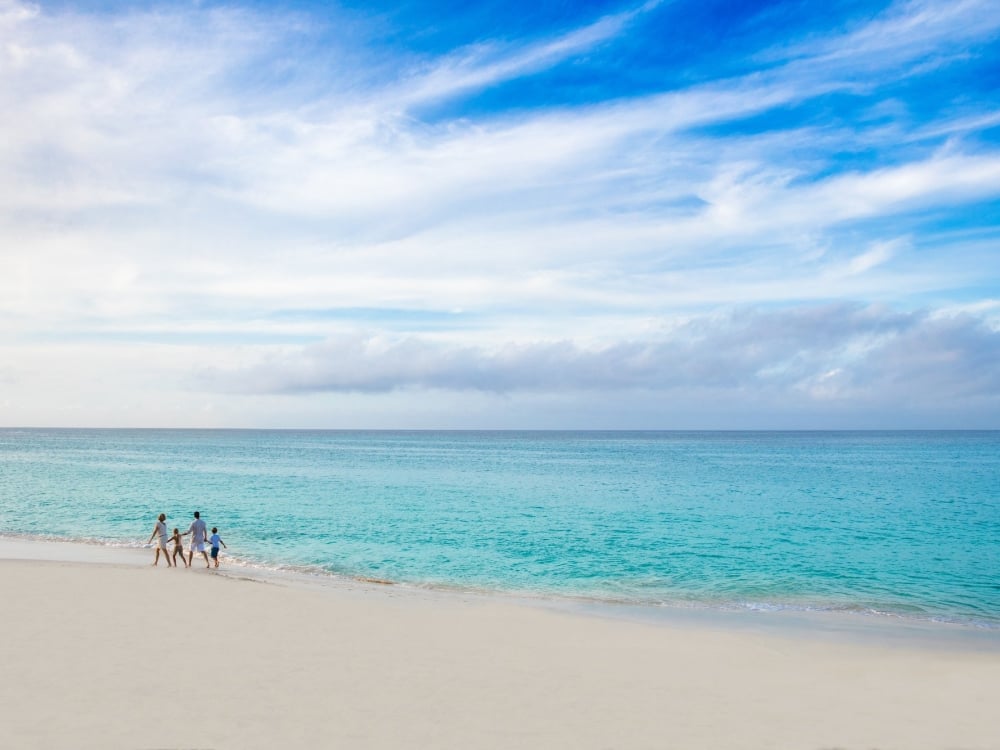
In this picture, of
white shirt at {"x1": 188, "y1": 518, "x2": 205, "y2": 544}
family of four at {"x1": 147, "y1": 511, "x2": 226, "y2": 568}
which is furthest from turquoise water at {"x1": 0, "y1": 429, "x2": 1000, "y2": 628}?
white shirt at {"x1": 188, "y1": 518, "x2": 205, "y2": 544}

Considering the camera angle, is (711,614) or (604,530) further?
(604,530)

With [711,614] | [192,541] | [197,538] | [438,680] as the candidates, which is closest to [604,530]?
[711,614]

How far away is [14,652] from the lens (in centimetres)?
1317

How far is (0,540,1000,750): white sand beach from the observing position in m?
10.4

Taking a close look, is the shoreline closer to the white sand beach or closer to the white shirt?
the white sand beach

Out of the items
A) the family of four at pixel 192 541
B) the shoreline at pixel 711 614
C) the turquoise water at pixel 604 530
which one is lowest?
the turquoise water at pixel 604 530

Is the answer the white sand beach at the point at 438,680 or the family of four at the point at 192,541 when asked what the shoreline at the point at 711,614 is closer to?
the white sand beach at the point at 438,680

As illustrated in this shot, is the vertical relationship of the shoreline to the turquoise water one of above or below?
above

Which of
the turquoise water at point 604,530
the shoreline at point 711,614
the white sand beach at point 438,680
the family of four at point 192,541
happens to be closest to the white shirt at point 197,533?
the family of four at point 192,541

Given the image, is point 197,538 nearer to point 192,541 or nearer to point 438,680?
point 192,541

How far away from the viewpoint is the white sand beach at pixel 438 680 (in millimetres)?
10367

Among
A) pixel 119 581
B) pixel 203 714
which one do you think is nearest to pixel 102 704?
pixel 203 714

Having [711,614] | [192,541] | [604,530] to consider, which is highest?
[192,541]

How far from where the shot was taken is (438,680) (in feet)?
42.1
